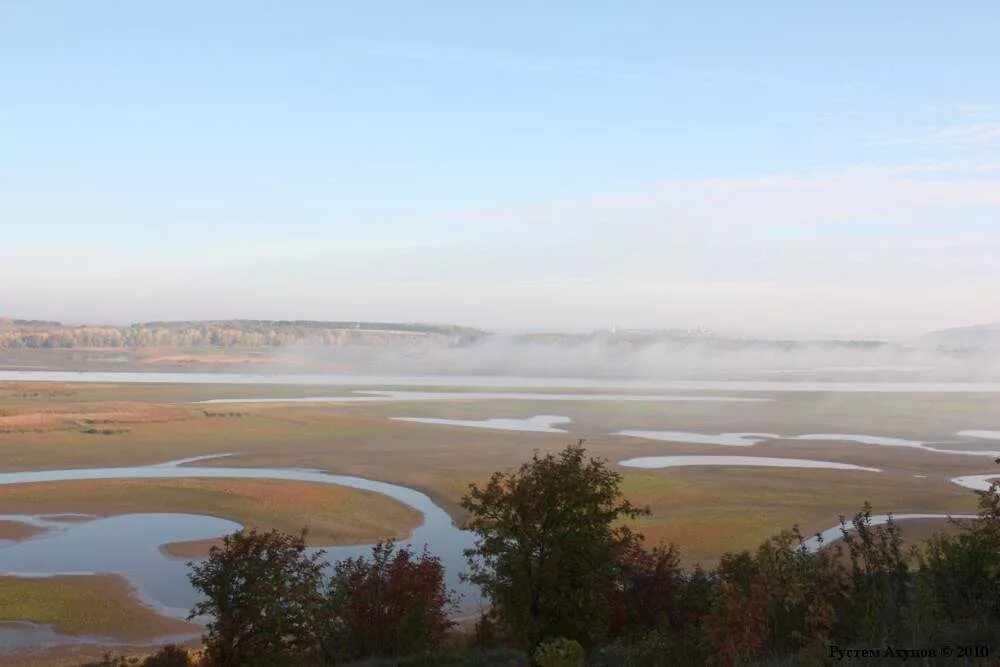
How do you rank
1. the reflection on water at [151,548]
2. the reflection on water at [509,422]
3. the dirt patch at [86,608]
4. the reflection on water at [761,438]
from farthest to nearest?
the reflection on water at [509,422], the reflection on water at [761,438], the reflection on water at [151,548], the dirt patch at [86,608]

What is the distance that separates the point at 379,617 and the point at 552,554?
525cm

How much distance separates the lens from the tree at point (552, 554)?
1706cm

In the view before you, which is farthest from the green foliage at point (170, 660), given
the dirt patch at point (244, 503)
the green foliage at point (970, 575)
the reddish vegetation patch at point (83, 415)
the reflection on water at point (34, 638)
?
the reddish vegetation patch at point (83, 415)

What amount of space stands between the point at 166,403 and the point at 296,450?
115ft

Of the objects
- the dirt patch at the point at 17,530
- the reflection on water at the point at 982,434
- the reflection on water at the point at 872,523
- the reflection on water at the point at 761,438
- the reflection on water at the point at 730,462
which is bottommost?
the dirt patch at the point at 17,530

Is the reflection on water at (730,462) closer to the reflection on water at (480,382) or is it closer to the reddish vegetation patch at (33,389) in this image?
the reflection on water at (480,382)

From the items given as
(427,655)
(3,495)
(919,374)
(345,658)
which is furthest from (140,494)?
(919,374)

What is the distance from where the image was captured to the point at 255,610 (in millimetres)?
18422

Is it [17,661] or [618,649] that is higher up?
[618,649]

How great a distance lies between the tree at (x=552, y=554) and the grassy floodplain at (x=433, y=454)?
1607cm

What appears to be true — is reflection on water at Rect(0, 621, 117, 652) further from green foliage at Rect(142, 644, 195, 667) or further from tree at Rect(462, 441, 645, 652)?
tree at Rect(462, 441, 645, 652)

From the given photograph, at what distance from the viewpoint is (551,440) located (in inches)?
2621

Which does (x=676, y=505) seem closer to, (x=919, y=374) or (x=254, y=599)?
(x=254, y=599)

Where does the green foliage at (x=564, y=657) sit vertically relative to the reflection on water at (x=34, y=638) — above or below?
above
